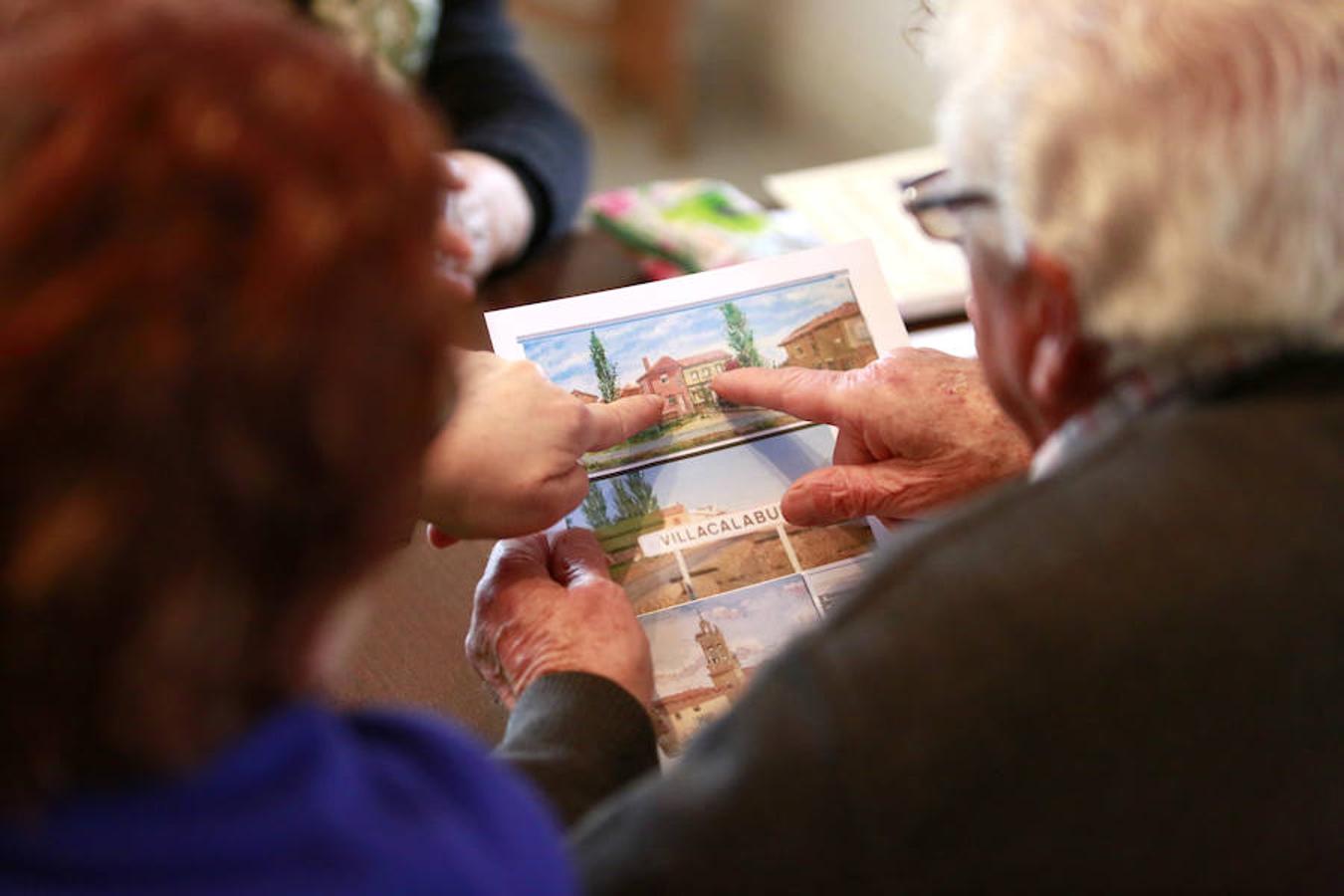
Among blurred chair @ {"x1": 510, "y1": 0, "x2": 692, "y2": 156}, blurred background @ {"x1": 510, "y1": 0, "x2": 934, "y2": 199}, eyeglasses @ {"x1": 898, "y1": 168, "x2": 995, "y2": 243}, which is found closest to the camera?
eyeglasses @ {"x1": 898, "y1": 168, "x2": 995, "y2": 243}

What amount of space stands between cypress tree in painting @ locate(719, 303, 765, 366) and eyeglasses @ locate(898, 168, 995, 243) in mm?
225

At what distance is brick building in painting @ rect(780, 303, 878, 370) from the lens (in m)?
0.94

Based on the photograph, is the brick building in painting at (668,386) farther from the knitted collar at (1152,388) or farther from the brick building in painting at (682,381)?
the knitted collar at (1152,388)

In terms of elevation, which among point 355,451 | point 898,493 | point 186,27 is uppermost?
point 186,27

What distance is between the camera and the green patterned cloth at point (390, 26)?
1287 mm

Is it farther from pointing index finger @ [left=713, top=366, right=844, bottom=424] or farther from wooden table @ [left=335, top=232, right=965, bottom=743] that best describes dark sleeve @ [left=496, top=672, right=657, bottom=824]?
pointing index finger @ [left=713, top=366, right=844, bottom=424]

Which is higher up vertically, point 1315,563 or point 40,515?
point 40,515

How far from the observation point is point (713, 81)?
324 cm

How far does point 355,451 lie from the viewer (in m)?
0.40

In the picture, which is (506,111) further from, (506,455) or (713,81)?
(713,81)

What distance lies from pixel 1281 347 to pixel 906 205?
237mm

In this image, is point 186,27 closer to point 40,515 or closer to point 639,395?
point 40,515

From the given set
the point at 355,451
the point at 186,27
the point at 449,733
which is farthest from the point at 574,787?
the point at 186,27

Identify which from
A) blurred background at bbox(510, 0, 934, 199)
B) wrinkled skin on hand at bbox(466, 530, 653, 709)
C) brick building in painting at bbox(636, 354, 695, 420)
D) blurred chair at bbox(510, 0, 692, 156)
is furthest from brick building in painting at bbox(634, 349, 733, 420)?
blurred chair at bbox(510, 0, 692, 156)
